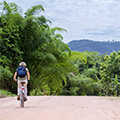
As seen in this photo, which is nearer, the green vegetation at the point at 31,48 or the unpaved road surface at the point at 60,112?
the unpaved road surface at the point at 60,112

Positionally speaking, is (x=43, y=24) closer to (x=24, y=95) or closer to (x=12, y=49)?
(x=12, y=49)

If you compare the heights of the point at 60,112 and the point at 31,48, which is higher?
the point at 31,48

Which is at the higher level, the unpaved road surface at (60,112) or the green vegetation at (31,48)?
the green vegetation at (31,48)

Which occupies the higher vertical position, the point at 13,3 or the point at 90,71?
the point at 13,3

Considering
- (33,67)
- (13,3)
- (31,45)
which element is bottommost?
(33,67)

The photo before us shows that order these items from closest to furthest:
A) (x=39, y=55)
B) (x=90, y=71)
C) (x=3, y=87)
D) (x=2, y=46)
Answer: (x=2, y=46), (x=39, y=55), (x=3, y=87), (x=90, y=71)

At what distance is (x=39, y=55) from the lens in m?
17.7

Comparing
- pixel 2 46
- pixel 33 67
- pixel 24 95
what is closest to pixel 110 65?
pixel 33 67

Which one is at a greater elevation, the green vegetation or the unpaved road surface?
the green vegetation

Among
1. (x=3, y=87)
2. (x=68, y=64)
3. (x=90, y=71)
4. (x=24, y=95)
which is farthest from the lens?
(x=90, y=71)

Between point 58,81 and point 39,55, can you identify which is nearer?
point 39,55

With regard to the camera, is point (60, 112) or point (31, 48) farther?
point (31, 48)

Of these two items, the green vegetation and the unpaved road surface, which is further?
the green vegetation

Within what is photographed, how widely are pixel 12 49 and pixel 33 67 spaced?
13.0ft
